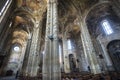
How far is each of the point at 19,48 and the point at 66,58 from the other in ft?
54.3

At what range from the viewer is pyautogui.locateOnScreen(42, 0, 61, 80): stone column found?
4856mm

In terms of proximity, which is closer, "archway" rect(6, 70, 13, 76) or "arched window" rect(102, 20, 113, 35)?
"arched window" rect(102, 20, 113, 35)

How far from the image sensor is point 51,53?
5523 mm

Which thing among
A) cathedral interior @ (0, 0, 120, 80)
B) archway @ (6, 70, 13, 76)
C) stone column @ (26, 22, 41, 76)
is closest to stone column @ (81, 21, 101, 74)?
cathedral interior @ (0, 0, 120, 80)

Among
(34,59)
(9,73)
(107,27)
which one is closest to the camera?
(34,59)

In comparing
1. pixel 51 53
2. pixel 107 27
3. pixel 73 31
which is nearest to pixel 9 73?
pixel 73 31

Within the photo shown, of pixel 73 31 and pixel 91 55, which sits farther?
pixel 73 31

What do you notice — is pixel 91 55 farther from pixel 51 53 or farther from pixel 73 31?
pixel 73 31

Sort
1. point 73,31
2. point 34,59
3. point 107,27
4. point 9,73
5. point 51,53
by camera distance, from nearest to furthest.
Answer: point 51,53 < point 34,59 < point 107,27 < point 9,73 < point 73,31

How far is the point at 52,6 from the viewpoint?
7.98 meters

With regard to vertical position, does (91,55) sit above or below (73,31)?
below

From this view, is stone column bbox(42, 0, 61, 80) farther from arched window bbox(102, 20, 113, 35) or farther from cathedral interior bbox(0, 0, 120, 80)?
arched window bbox(102, 20, 113, 35)

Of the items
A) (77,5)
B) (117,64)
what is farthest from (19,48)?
(117,64)

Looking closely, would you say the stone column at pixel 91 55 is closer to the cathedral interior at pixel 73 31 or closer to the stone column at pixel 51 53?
the cathedral interior at pixel 73 31
